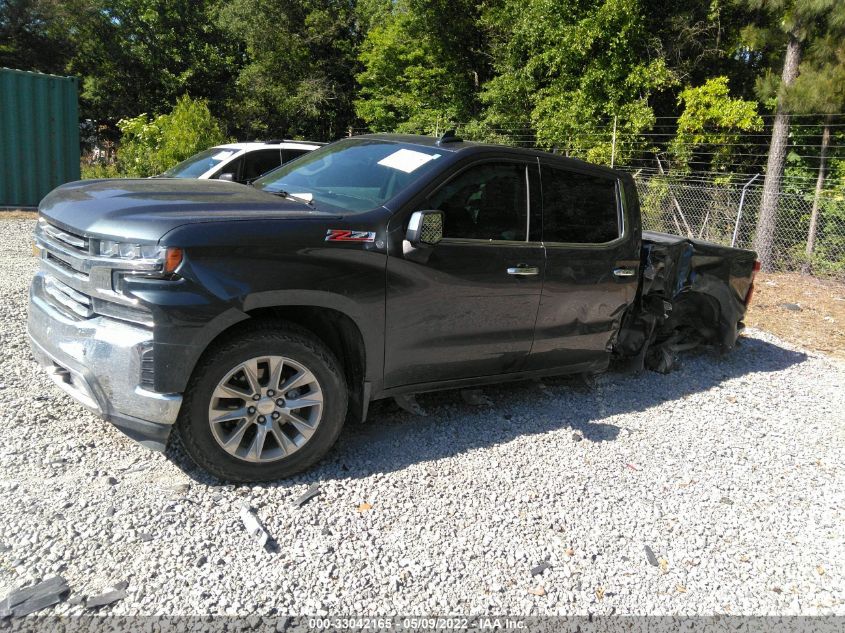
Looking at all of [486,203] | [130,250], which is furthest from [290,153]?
[130,250]

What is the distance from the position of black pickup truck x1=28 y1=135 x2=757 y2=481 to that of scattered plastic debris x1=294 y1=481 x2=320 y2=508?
0.16m

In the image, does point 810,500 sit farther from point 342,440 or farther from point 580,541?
point 342,440

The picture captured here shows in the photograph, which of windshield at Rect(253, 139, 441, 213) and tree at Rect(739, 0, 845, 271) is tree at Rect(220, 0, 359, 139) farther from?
windshield at Rect(253, 139, 441, 213)

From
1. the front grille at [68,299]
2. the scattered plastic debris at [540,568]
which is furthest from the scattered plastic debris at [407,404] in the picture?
the front grille at [68,299]

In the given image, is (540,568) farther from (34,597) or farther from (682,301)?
(682,301)

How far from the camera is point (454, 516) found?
11.9 ft

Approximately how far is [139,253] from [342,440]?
68.7 inches

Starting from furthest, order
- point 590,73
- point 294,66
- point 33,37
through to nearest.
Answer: point 294,66, point 33,37, point 590,73

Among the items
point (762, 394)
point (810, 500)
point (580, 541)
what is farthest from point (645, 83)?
point (580, 541)

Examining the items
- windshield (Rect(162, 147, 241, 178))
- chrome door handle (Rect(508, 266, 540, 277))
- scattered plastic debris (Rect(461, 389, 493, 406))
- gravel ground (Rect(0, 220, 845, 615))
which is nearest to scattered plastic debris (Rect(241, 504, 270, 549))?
gravel ground (Rect(0, 220, 845, 615))

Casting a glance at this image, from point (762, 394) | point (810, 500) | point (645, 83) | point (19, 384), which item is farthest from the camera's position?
point (645, 83)

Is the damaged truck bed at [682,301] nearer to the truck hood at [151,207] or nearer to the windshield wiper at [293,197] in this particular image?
the windshield wiper at [293,197]

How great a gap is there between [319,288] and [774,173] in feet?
42.9

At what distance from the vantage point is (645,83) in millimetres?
16047
